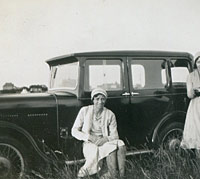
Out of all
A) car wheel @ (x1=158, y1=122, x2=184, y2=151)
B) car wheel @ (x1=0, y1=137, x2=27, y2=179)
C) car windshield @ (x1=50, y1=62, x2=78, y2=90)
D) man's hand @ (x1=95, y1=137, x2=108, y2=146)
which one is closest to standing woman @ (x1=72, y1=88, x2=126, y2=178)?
man's hand @ (x1=95, y1=137, x2=108, y2=146)

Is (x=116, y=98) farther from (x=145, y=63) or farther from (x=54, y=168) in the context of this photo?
(x=54, y=168)

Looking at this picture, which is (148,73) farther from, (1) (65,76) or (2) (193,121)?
(1) (65,76)

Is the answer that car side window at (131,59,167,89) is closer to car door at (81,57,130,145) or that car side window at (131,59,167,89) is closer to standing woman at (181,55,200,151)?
car door at (81,57,130,145)

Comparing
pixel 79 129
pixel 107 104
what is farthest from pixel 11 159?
pixel 107 104

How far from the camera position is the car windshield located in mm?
2797

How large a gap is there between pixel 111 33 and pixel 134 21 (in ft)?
0.89

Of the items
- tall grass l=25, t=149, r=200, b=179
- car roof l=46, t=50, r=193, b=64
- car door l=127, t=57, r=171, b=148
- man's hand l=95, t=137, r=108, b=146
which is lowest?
tall grass l=25, t=149, r=200, b=179

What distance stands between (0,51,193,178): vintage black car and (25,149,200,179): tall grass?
0.13 m

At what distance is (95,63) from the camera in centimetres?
279

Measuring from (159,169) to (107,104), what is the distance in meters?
0.76

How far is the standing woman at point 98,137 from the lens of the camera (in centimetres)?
234

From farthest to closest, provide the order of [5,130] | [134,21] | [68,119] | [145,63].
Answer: [145,63], [134,21], [68,119], [5,130]

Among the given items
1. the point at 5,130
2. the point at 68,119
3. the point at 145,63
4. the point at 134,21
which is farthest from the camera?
the point at 145,63

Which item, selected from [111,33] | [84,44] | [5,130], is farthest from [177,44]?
[5,130]
